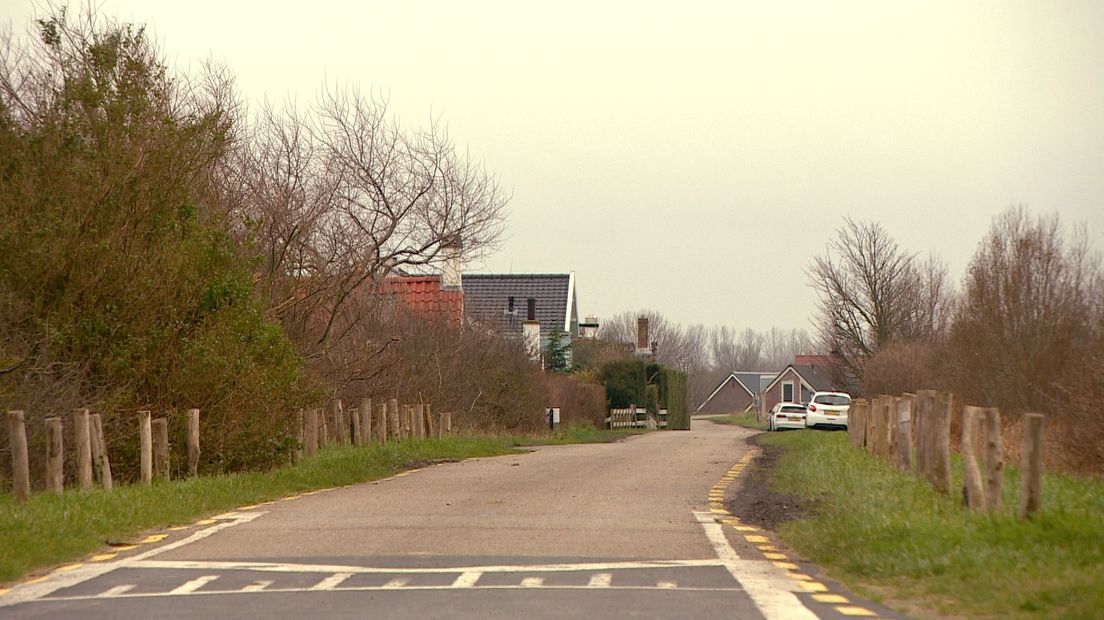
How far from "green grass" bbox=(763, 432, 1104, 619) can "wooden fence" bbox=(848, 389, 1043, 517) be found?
9.4 inches

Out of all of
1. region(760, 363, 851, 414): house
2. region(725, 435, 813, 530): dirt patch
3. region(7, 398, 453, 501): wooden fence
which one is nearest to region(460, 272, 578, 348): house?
region(760, 363, 851, 414): house

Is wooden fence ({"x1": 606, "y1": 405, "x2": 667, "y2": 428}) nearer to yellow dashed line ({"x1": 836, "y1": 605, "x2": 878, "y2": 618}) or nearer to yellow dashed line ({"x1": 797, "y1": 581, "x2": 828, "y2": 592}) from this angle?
yellow dashed line ({"x1": 797, "y1": 581, "x2": 828, "y2": 592})

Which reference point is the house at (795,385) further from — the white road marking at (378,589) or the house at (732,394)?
the white road marking at (378,589)

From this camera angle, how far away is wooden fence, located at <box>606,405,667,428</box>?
200 feet

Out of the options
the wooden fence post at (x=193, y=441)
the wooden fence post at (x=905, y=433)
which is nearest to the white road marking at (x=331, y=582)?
the wooden fence post at (x=193, y=441)

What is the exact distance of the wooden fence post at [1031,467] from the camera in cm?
1228

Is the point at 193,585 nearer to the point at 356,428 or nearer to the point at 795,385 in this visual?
the point at 356,428

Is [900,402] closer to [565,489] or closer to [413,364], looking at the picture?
[565,489]

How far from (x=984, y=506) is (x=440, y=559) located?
5424 mm

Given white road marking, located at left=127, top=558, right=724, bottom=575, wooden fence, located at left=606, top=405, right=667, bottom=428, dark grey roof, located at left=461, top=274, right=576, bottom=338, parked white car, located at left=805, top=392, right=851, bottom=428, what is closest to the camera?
white road marking, located at left=127, top=558, right=724, bottom=575

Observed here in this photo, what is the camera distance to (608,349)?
77.5m

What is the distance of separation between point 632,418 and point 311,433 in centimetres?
3575

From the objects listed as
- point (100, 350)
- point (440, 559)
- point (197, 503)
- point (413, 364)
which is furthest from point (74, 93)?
point (413, 364)

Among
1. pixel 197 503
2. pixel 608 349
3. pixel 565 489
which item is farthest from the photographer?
pixel 608 349
